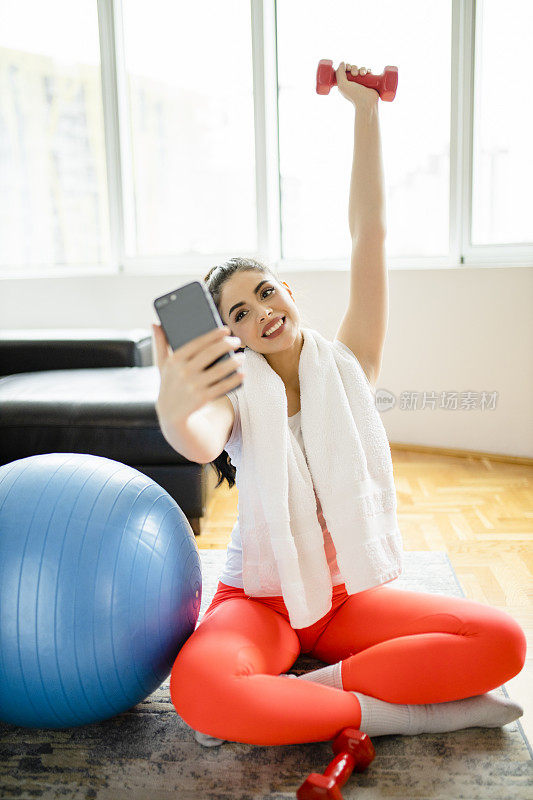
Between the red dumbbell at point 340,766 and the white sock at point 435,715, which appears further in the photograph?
the white sock at point 435,715

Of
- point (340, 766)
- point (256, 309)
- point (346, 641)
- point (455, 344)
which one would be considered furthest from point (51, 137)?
point (340, 766)

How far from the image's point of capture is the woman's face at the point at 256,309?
49.4 inches

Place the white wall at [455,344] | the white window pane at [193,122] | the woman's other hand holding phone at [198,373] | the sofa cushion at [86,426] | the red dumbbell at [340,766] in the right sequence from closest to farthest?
1. the woman's other hand holding phone at [198,373]
2. the red dumbbell at [340,766]
3. the sofa cushion at [86,426]
4. the white wall at [455,344]
5. the white window pane at [193,122]

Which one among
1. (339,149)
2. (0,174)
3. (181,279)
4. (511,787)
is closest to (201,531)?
(511,787)

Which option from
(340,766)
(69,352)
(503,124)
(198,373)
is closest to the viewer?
(198,373)

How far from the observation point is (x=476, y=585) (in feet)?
5.85

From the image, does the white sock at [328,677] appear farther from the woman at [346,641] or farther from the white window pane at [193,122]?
the white window pane at [193,122]

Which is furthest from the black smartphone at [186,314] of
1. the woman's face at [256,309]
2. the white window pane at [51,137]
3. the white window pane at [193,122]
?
the white window pane at [51,137]

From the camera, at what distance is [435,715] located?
118cm

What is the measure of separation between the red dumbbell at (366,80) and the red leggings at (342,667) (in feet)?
3.10

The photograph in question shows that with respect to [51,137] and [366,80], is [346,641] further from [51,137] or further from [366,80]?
[51,137]

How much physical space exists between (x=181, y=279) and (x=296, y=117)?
3.05 ft

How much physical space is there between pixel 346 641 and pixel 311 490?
314mm

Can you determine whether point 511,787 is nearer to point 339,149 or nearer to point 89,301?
point 339,149
